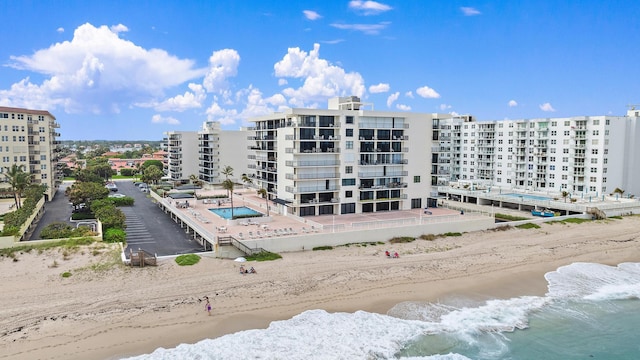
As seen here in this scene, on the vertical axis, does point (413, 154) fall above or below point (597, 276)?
above

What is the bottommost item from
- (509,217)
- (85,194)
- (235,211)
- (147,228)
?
(147,228)

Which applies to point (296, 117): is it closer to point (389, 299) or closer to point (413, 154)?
point (413, 154)

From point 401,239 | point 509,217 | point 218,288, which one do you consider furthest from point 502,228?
point 218,288

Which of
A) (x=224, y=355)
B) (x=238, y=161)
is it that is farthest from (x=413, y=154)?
(x=238, y=161)

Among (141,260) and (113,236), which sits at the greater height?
(113,236)

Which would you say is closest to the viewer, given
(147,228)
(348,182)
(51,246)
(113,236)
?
(51,246)

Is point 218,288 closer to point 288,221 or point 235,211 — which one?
point 288,221

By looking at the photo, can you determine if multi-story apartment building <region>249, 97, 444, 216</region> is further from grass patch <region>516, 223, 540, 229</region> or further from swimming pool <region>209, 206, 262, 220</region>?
grass patch <region>516, 223, 540, 229</region>
